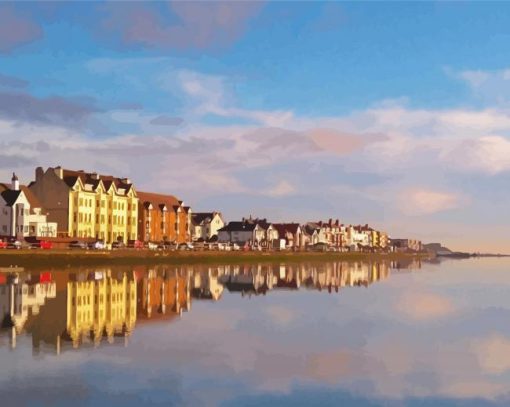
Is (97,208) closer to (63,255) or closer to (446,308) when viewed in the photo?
(63,255)

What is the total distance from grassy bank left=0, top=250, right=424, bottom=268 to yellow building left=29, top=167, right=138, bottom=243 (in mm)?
16684

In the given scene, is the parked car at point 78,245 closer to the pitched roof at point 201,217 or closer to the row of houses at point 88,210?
the row of houses at point 88,210

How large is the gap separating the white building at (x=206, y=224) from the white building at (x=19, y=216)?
68410mm

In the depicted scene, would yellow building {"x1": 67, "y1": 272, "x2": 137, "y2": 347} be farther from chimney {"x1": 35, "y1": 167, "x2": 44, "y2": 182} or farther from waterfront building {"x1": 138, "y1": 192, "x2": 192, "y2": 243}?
waterfront building {"x1": 138, "y1": 192, "x2": 192, "y2": 243}

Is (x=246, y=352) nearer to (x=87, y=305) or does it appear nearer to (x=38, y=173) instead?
(x=87, y=305)

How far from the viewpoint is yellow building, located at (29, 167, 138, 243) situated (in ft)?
359

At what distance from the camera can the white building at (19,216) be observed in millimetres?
101375

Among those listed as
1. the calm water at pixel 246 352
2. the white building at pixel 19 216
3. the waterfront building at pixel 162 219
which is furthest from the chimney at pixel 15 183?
the calm water at pixel 246 352

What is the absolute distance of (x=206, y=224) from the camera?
176 meters

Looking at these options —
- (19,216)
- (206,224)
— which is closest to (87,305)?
(19,216)

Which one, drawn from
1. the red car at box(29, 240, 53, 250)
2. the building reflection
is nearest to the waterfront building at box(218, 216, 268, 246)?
the red car at box(29, 240, 53, 250)

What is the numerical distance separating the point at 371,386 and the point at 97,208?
10229cm

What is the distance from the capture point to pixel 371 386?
1859 centimetres

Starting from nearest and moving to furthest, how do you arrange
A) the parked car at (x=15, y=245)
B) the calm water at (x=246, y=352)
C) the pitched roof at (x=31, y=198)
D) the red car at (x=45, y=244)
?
1. the calm water at (x=246, y=352)
2. the parked car at (x=15, y=245)
3. the red car at (x=45, y=244)
4. the pitched roof at (x=31, y=198)
